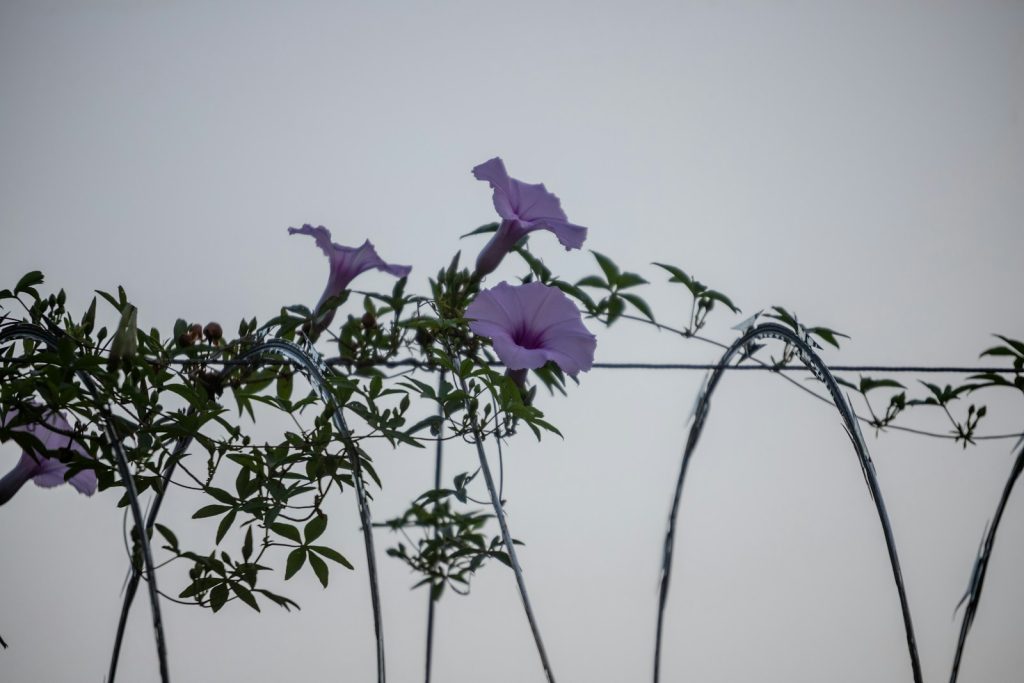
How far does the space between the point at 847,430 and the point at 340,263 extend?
0.84m

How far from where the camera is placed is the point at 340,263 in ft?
4.65

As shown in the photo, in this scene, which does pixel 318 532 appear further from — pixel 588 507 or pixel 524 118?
pixel 524 118

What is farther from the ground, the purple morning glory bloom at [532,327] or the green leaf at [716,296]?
the green leaf at [716,296]

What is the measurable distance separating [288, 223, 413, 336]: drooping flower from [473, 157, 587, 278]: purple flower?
25 cm

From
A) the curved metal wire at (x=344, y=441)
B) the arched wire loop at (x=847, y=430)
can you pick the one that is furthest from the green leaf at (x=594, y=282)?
the curved metal wire at (x=344, y=441)

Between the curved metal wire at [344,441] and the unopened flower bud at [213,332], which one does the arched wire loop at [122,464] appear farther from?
the unopened flower bud at [213,332]

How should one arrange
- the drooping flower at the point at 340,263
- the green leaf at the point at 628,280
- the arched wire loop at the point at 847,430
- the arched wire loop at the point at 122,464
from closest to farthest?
the arched wire loop at the point at 122,464
the arched wire loop at the point at 847,430
the drooping flower at the point at 340,263
the green leaf at the point at 628,280

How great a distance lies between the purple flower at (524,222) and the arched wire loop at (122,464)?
531 mm

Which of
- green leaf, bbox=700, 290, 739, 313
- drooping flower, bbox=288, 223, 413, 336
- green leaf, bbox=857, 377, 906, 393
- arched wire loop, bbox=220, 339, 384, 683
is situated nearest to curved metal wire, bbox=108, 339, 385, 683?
arched wire loop, bbox=220, 339, 384, 683

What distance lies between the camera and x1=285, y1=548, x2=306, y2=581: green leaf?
1.03 metres

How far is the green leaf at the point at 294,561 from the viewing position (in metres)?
1.03

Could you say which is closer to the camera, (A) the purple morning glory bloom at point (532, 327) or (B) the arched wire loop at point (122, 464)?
(B) the arched wire loop at point (122, 464)

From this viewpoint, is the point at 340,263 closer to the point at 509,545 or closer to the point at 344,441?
the point at 344,441

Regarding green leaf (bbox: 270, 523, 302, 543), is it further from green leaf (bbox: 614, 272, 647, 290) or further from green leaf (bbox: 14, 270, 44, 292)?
green leaf (bbox: 614, 272, 647, 290)
